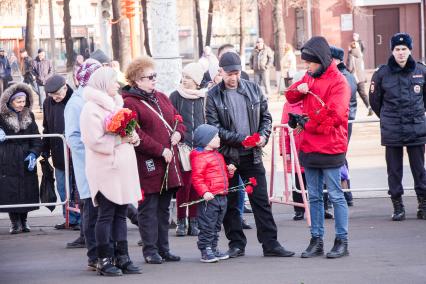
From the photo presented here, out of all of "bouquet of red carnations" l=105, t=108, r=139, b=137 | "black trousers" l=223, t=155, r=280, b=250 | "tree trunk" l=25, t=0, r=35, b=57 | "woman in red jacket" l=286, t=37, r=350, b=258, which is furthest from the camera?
"tree trunk" l=25, t=0, r=35, b=57

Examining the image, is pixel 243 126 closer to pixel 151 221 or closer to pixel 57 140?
pixel 151 221

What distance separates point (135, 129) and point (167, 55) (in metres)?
4.22

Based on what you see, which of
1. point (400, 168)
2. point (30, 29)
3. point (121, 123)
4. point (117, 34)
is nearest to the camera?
point (121, 123)

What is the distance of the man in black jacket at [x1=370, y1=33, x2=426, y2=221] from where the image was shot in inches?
465

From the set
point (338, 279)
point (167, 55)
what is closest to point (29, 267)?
point (338, 279)

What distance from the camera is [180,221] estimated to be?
11727mm

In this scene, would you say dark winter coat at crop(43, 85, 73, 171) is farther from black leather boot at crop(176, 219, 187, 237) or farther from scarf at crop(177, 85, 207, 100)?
black leather boot at crop(176, 219, 187, 237)

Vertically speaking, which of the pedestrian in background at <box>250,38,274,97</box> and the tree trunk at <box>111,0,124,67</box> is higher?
the tree trunk at <box>111,0,124,67</box>

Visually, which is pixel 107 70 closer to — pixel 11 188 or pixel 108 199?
pixel 108 199

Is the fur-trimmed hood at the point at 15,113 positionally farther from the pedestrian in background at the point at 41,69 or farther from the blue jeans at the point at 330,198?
the pedestrian in background at the point at 41,69

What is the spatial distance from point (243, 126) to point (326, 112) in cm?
81

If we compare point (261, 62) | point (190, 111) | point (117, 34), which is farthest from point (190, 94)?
point (117, 34)

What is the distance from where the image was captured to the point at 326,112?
9.43 metres

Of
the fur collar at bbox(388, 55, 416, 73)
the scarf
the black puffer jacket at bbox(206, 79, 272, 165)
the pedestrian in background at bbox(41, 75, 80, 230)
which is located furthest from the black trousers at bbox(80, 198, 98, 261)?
the fur collar at bbox(388, 55, 416, 73)
